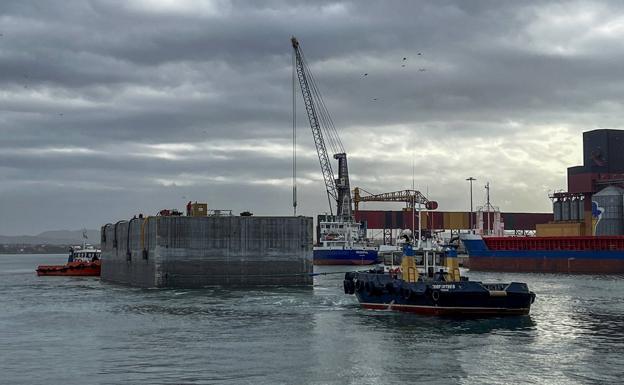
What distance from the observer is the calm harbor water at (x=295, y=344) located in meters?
26.9

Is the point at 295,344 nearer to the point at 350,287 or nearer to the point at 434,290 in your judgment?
the point at 434,290

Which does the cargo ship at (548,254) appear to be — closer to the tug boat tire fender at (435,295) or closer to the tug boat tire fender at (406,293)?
the tug boat tire fender at (406,293)

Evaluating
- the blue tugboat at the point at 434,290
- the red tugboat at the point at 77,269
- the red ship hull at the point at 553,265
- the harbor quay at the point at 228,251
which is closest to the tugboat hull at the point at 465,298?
the blue tugboat at the point at 434,290

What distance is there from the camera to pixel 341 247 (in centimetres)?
13850

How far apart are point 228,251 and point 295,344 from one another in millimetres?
33554

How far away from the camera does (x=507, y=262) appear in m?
112

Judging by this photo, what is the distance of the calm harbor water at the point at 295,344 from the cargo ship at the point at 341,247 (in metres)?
81.8

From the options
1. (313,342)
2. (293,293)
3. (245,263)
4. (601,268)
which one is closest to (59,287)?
(245,263)

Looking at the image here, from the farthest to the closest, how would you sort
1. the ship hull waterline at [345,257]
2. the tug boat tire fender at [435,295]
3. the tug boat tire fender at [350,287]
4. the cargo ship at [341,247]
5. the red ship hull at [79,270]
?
the cargo ship at [341,247], the ship hull waterline at [345,257], the red ship hull at [79,270], the tug boat tire fender at [350,287], the tug boat tire fender at [435,295]

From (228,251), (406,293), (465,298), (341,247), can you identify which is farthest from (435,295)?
(341,247)

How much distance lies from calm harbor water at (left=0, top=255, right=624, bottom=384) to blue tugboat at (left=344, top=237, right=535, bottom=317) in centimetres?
110

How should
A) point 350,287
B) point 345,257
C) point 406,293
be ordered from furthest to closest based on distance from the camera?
point 345,257, point 350,287, point 406,293

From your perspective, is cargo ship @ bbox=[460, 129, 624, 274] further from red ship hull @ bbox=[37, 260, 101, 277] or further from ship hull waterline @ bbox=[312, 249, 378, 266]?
red ship hull @ bbox=[37, 260, 101, 277]

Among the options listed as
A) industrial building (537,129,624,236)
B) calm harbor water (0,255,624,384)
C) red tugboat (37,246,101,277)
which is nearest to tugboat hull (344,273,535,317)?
calm harbor water (0,255,624,384)
